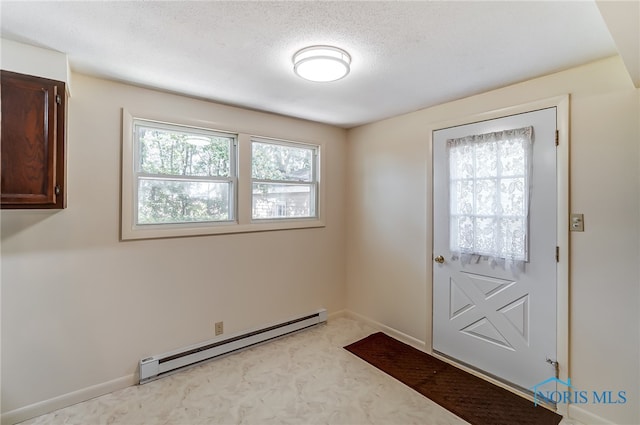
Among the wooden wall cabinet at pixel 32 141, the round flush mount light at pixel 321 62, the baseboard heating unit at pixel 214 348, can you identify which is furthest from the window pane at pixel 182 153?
the baseboard heating unit at pixel 214 348

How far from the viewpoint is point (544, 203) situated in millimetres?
2105

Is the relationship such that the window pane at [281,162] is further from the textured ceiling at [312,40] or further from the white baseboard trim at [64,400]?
the white baseboard trim at [64,400]

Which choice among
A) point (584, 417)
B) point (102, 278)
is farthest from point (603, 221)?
point (102, 278)

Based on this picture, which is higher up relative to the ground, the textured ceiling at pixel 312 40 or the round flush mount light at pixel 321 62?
the textured ceiling at pixel 312 40

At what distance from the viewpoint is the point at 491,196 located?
7.78ft

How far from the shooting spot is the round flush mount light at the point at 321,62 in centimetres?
172

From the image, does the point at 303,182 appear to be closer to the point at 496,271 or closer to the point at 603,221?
the point at 496,271

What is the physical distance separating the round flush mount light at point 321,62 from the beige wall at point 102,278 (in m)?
1.24

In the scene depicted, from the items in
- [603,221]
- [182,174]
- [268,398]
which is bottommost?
[268,398]

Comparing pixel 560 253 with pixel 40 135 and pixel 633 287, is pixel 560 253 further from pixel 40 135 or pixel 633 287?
pixel 40 135

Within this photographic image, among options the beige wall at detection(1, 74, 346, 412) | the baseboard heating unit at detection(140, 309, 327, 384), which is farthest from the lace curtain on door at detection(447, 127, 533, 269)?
the beige wall at detection(1, 74, 346, 412)

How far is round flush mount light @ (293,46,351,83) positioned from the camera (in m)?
1.72

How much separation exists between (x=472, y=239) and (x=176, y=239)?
8.42ft

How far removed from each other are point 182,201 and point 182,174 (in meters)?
0.24
